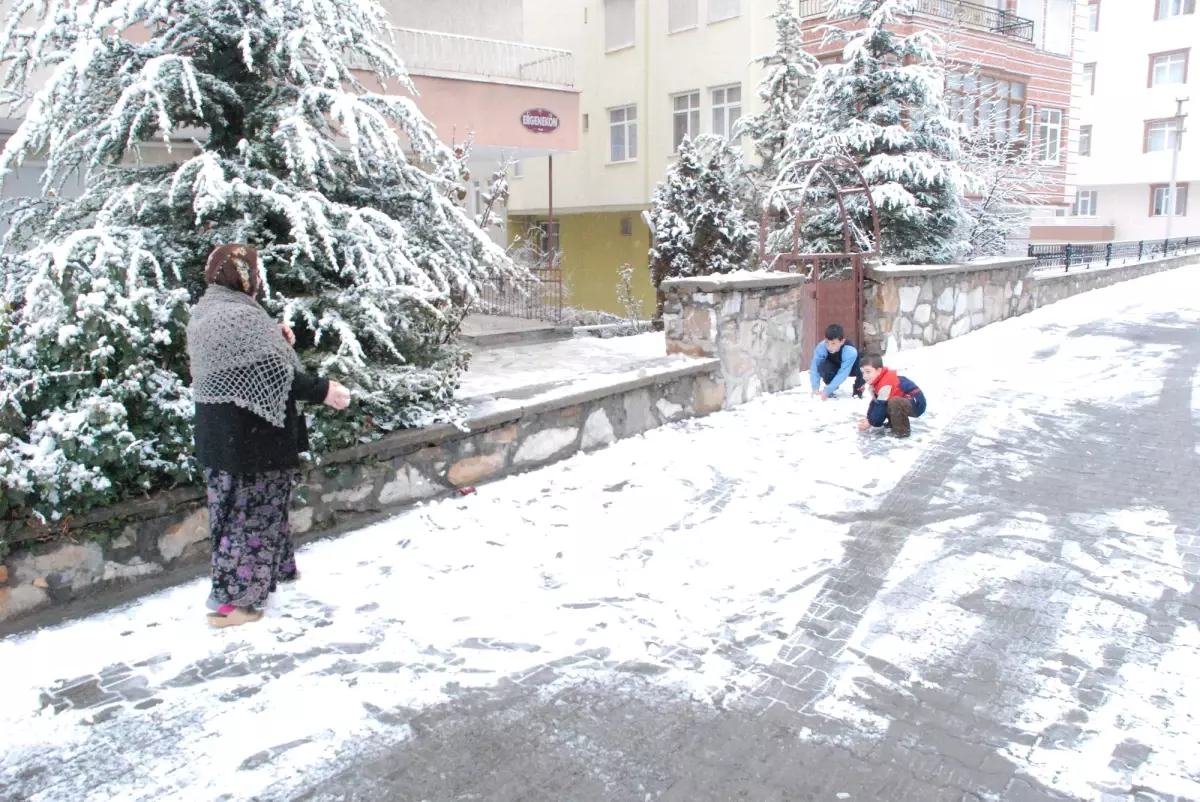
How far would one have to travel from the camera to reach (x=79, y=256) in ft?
15.0

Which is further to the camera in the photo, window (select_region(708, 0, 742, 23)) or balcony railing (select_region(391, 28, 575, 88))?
window (select_region(708, 0, 742, 23))

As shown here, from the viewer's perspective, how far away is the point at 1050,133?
25.2m

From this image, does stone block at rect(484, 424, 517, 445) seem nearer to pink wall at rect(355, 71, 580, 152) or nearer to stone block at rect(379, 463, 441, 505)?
stone block at rect(379, 463, 441, 505)

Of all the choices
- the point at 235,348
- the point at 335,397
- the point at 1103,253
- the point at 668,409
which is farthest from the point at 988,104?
the point at 235,348

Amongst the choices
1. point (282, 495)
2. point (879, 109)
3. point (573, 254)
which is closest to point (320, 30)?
point (282, 495)

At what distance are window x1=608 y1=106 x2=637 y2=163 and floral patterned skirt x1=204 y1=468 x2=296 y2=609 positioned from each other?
19595 millimetres

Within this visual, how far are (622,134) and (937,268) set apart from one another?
42.6ft

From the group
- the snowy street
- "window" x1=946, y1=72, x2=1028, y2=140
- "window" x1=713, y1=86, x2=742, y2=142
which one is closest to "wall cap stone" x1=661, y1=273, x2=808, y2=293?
the snowy street

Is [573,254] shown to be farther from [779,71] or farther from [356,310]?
[356,310]

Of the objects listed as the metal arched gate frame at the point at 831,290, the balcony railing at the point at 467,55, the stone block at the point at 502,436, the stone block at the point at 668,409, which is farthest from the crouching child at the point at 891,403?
the balcony railing at the point at 467,55

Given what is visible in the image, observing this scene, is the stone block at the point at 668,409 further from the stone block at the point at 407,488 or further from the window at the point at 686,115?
the window at the point at 686,115

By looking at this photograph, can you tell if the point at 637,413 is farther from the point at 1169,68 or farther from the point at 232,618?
the point at 1169,68

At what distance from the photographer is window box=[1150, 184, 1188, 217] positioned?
127 ft

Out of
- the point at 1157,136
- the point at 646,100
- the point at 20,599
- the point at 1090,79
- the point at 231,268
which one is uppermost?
the point at 1090,79
